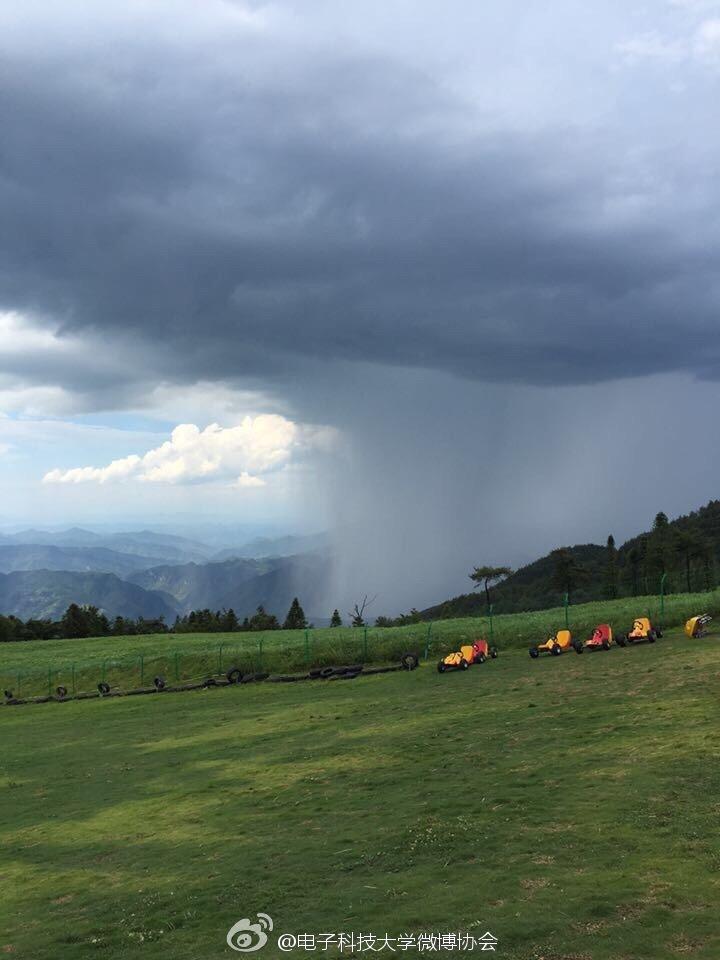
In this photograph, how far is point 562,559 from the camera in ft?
381

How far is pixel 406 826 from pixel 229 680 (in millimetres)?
33080

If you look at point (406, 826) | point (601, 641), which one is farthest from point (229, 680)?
point (406, 826)

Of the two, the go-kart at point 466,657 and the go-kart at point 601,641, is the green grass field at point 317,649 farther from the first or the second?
the go-kart at point 601,641

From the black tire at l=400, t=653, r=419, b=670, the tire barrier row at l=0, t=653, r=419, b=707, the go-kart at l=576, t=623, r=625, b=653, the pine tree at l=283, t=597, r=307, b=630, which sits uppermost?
the go-kart at l=576, t=623, r=625, b=653

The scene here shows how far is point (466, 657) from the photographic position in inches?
1551

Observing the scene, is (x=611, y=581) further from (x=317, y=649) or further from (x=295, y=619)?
(x=317, y=649)

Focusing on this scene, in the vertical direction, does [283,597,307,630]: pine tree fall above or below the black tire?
below

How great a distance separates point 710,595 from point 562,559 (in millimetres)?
64963

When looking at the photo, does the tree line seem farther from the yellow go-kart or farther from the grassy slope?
the grassy slope

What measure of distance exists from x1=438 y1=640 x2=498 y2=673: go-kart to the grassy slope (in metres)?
8.07

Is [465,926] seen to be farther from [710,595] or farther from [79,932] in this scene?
[710,595]

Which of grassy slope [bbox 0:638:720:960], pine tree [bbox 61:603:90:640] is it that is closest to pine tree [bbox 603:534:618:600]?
pine tree [bbox 61:603:90:640]

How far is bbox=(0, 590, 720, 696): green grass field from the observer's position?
4766cm

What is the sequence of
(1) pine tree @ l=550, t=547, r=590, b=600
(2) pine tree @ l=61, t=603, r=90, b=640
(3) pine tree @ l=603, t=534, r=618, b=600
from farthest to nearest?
(2) pine tree @ l=61, t=603, r=90, b=640 < (3) pine tree @ l=603, t=534, r=618, b=600 < (1) pine tree @ l=550, t=547, r=590, b=600
